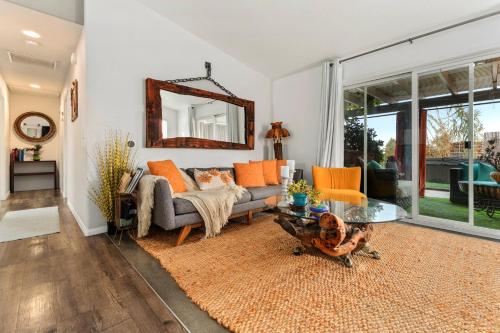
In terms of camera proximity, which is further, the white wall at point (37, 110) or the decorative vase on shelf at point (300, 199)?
the white wall at point (37, 110)

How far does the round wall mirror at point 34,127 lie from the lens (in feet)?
19.9

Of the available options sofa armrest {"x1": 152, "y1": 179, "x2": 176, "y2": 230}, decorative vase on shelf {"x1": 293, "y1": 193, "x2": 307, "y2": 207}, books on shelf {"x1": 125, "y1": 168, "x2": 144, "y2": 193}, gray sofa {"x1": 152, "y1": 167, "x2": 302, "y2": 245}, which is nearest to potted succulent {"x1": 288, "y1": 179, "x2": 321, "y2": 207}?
decorative vase on shelf {"x1": 293, "y1": 193, "x2": 307, "y2": 207}

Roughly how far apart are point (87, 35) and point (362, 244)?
12.1 ft

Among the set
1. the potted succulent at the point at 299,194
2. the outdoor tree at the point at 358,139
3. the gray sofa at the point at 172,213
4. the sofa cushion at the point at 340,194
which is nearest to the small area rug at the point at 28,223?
the gray sofa at the point at 172,213

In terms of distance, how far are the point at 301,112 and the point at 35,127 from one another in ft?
22.2

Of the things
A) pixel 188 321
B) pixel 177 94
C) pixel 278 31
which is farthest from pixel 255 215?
pixel 278 31

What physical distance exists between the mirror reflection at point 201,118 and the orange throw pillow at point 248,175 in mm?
691

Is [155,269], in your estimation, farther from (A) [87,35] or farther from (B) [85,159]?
(A) [87,35]

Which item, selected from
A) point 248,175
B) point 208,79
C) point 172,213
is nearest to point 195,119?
point 208,79

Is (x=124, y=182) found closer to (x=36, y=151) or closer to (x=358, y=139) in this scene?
(x=358, y=139)

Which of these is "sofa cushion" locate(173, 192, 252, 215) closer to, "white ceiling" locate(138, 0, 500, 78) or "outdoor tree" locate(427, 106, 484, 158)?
"white ceiling" locate(138, 0, 500, 78)

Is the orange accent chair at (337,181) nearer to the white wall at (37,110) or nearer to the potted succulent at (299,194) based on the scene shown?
the potted succulent at (299,194)

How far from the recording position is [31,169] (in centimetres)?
618

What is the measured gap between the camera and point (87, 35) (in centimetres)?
280
